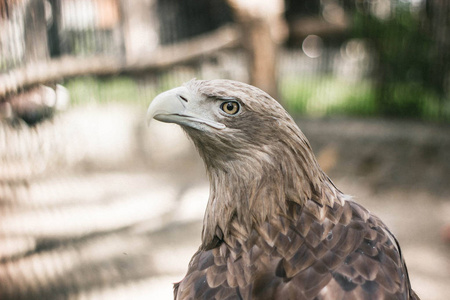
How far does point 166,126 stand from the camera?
6609 mm

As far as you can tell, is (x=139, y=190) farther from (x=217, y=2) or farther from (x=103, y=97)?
(x=217, y=2)

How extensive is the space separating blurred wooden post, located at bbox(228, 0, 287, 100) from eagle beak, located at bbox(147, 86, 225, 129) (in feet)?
11.0

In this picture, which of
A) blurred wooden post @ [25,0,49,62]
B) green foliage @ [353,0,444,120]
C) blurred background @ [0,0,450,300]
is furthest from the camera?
green foliage @ [353,0,444,120]

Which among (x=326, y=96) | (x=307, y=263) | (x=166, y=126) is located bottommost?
(x=166, y=126)

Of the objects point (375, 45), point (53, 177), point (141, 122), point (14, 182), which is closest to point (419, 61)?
point (375, 45)

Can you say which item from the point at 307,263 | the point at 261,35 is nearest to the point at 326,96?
the point at 261,35

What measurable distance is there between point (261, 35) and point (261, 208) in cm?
378

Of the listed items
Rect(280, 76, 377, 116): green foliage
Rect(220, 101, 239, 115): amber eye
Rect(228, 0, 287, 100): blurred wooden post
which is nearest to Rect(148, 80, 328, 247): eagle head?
Rect(220, 101, 239, 115): amber eye

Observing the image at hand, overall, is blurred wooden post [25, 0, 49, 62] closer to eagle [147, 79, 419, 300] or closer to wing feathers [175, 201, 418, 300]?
eagle [147, 79, 419, 300]

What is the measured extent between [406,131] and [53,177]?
4.58 metres

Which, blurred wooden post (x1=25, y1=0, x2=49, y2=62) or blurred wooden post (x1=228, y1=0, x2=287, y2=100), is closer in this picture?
blurred wooden post (x1=25, y1=0, x2=49, y2=62)

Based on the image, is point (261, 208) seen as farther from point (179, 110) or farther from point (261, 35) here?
point (261, 35)

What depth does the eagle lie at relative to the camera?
5.24 feet

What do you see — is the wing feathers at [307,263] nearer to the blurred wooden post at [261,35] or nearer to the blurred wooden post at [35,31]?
the blurred wooden post at [35,31]
